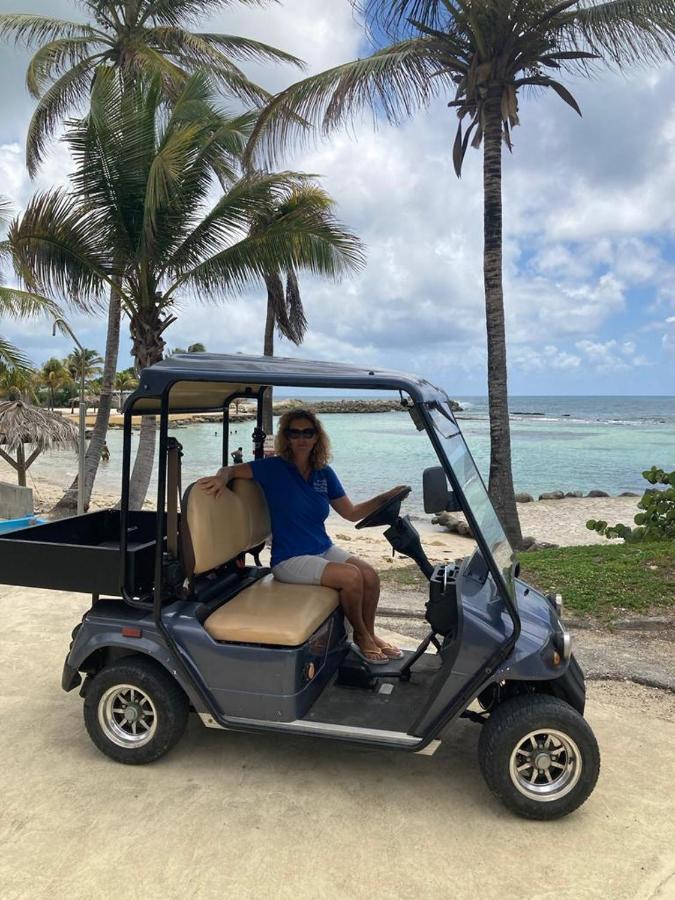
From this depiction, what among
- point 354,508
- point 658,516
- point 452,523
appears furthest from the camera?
point 452,523

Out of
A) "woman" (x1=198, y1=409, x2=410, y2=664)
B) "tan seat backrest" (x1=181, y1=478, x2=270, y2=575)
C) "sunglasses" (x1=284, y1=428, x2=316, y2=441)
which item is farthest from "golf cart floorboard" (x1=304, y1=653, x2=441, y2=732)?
"sunglasses" (x1=284, y1=428, x2=316, y2=441)

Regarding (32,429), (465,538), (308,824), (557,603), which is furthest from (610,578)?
(32,429)

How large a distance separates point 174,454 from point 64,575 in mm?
865

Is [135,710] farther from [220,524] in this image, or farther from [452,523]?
[452,523]

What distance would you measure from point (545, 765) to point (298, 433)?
2.10m

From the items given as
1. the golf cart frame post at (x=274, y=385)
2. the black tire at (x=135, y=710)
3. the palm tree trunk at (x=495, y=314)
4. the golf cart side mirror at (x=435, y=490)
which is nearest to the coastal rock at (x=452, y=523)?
the palm tree trunk at (x=495, y=314)

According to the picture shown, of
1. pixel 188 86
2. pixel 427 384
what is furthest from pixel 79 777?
pixel 188 86

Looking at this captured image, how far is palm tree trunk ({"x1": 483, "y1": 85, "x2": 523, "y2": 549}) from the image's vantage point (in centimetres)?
912

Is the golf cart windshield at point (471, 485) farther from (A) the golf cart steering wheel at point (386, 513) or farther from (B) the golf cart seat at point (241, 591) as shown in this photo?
(B) the golf cart seat at point (241, 591)

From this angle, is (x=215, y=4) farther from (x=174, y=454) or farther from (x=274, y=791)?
(x=274, y=791)

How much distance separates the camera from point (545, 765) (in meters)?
3.07

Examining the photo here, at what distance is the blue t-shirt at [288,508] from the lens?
4055 millimetres

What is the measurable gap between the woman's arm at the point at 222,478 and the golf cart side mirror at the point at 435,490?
1288 mm

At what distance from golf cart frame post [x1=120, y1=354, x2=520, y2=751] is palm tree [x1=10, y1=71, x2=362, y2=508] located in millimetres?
6490
